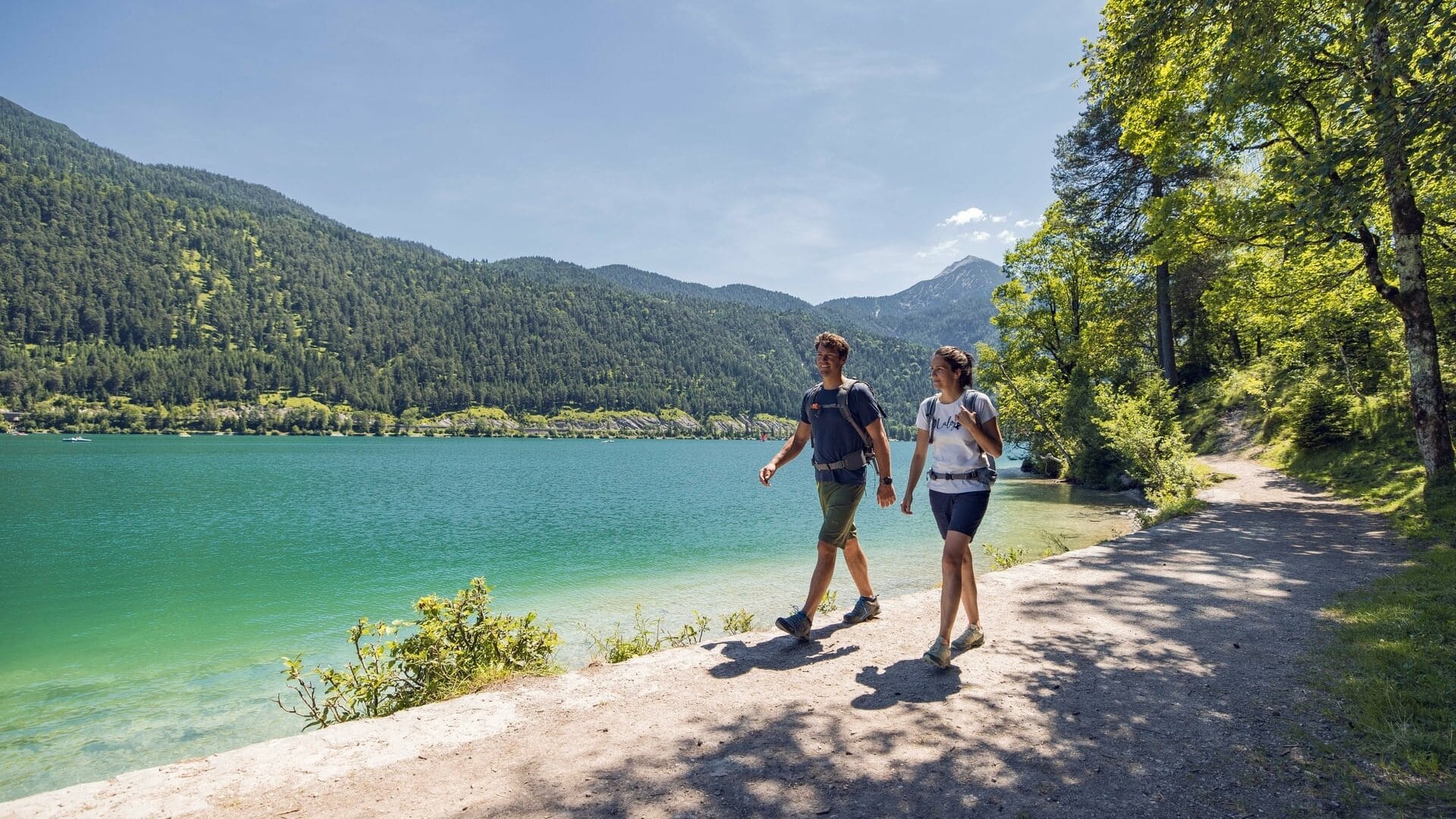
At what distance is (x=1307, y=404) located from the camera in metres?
17.8

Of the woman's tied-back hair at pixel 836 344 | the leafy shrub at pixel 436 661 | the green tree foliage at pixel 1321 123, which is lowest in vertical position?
the leafy shrub at pixel 436 661

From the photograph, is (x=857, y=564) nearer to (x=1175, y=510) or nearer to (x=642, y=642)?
(x=642, y=642)

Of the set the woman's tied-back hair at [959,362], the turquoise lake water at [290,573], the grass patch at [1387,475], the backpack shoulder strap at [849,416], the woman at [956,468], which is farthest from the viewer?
the grass patch at [1387,475]

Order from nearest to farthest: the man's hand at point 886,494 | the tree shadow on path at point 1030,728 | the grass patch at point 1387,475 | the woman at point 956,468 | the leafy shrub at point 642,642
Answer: the tree shadow on path at point 1030,728
the woman at point 956,468
the man's hand at point 886,494
the leafy shrub at point 642,642
the grass patch at point 1387,475

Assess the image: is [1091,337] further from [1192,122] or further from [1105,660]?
[1105,660]

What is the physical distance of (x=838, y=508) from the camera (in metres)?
6.26

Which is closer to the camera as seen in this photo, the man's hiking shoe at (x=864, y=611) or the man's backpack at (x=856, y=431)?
the man's backpack at (x=856, y=431)

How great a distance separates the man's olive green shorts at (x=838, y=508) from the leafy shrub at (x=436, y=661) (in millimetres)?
2932

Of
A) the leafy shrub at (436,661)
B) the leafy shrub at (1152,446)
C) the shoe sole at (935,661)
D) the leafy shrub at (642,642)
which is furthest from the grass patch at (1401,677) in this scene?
the leafy shrub at (1152,446)

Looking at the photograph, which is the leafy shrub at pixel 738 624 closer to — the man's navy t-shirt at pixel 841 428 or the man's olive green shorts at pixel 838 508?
the man's olive green shorts at pixel 838 508

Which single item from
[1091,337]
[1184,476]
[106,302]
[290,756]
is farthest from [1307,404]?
[106,302]

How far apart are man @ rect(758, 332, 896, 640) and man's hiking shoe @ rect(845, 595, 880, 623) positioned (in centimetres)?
85

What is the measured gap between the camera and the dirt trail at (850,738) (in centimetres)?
346

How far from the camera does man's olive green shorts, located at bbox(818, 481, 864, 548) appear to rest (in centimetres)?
623
